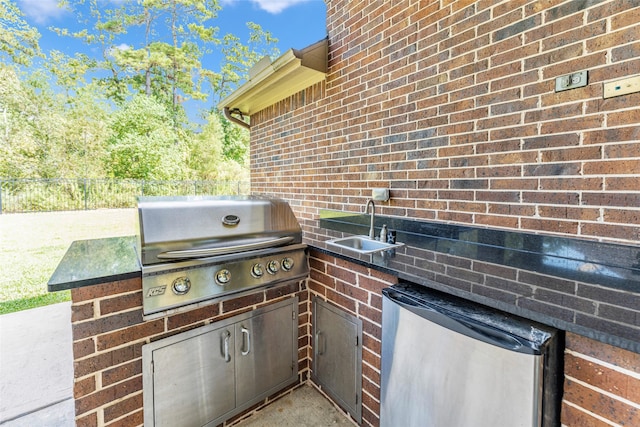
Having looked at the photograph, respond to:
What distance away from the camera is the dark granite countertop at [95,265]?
1297mm

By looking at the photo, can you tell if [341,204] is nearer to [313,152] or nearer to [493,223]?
[313,152]

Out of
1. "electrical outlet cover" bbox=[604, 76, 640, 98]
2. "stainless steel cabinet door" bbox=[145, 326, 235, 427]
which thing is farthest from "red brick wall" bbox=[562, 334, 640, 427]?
"stainless steel cabinet door" bbox=[145, 326, 235, 427]

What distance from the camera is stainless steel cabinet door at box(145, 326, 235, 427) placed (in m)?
1.58

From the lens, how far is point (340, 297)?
1.92 m

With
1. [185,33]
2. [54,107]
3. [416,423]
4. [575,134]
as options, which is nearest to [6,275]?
[416,423]

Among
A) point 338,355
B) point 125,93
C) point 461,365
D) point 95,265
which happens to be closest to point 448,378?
point 461,365

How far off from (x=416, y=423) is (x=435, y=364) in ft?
1.09

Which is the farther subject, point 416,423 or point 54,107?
point 54,107

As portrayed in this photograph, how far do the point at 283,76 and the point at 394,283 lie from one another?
2513 millimetres

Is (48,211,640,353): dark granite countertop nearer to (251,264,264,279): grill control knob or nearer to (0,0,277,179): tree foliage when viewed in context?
(251,264,264,279): grill control knob

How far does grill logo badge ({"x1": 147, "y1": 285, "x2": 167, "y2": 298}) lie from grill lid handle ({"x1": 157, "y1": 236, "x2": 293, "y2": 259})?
0.16 m

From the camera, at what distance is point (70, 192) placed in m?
7.78

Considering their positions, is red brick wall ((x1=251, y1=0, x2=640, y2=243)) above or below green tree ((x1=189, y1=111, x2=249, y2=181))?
below

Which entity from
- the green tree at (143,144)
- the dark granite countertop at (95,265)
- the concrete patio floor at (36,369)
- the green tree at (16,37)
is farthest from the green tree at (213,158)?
the dark granite countertop at (95,265)
